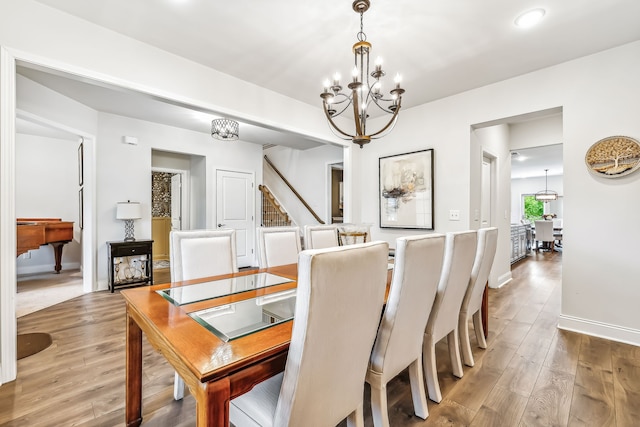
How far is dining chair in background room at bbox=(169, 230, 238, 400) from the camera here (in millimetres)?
1856

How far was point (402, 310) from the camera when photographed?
1.29m

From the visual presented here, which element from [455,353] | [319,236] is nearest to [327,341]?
[455,353]

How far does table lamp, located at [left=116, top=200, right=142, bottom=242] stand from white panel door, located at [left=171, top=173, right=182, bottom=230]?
1506 millimetres

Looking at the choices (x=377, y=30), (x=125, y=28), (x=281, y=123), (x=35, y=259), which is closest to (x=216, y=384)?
(x=377, y=30)

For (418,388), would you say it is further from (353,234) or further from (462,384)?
(353,234)

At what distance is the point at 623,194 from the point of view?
2514 millimetres

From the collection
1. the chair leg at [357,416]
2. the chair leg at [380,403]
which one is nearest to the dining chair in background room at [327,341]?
the chair leg at [357,416]

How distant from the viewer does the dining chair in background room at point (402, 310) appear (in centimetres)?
124

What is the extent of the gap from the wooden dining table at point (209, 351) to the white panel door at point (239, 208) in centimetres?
411

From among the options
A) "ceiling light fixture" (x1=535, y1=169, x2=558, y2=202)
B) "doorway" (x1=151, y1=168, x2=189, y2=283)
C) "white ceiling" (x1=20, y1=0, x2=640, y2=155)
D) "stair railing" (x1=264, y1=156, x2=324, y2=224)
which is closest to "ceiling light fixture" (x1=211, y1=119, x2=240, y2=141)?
"white ceiling" (x1=20, y1=0, x2=640, y2=155)

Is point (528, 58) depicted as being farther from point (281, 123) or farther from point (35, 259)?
point (35, 259)

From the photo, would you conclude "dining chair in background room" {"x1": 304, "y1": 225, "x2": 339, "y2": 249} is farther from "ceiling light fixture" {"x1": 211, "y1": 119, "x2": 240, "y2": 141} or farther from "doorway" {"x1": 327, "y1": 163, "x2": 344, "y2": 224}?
"doorway" {"x1": 327, "y1": 163, "x2": 344, "y2": 224}

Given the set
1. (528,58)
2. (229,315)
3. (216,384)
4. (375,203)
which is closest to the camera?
(216,384)

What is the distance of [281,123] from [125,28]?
65.4 inches
